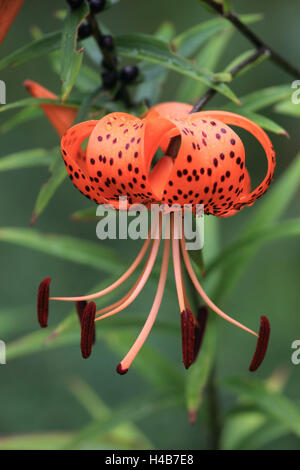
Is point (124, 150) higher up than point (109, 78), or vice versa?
point (109, 78)

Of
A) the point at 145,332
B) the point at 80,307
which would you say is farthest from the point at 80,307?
the point at 145,332

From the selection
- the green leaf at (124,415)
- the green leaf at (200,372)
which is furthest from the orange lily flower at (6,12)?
the green leaf at (124,415)

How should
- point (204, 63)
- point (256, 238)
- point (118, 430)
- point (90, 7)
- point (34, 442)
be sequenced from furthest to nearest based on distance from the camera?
point (118, 430) < point (34, 442) < point (204, 63) < point (256, 238) < point (90, 7)

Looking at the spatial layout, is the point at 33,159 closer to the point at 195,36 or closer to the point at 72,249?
the point at 72,249

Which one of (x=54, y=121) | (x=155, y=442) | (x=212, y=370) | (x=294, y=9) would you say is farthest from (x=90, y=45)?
(x=294, y=9)

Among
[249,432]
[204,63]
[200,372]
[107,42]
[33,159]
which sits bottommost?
[249,432]

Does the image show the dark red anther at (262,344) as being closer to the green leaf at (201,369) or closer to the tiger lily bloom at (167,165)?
the tiger lily bloom at (167,165)
